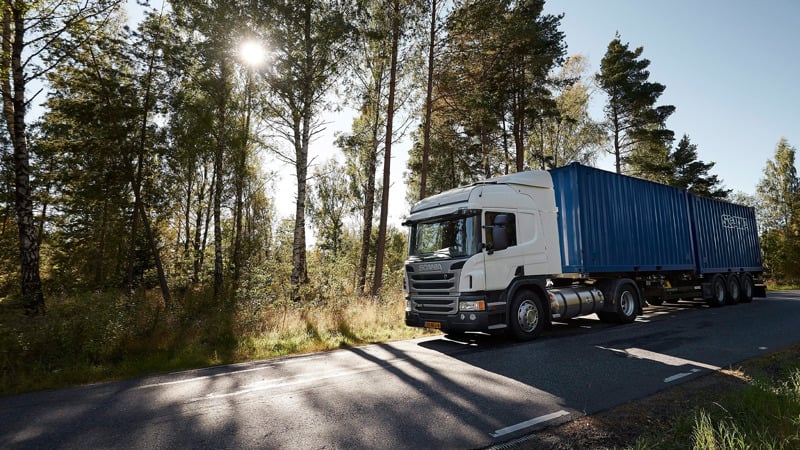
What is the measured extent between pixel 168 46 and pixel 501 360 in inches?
642

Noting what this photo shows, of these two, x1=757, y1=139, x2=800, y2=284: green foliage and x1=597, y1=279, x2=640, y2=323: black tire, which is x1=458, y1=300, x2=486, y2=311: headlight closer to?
x1=597, y1=279, x2=640, y2=323: black tire

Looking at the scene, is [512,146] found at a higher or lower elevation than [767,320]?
higher

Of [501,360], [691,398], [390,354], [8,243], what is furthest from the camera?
[8,243]

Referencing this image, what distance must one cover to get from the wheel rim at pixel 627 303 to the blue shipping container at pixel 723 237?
4800 millimetres

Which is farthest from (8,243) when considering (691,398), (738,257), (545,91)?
(738,257)

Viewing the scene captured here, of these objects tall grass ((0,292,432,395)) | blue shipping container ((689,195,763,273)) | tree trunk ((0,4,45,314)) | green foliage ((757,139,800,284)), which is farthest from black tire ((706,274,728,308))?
green foliage ((757,139,800,284))

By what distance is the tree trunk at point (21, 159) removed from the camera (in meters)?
9.60

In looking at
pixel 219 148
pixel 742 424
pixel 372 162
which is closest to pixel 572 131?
pixel 372 162

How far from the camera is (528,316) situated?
833cm

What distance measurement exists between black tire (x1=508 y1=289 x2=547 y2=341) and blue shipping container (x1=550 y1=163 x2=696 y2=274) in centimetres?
155

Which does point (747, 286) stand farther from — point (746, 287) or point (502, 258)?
point (502, 258)

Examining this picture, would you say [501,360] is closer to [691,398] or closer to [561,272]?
[691,398]

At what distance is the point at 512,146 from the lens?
23.2m

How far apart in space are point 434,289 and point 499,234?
1713 mm
